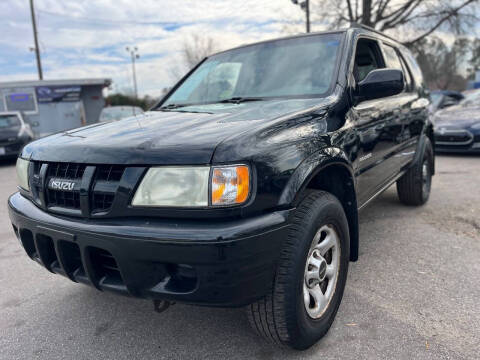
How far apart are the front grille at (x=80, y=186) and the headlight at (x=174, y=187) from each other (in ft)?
0.47

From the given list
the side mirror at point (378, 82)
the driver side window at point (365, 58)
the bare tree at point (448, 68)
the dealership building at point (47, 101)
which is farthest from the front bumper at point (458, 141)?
the bare tree at point (448, 68)

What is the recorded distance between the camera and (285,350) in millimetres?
2090

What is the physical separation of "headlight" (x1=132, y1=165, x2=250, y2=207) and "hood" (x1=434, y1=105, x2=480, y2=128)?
25.4ft

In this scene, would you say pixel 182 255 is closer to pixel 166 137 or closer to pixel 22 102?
pixel 166 137

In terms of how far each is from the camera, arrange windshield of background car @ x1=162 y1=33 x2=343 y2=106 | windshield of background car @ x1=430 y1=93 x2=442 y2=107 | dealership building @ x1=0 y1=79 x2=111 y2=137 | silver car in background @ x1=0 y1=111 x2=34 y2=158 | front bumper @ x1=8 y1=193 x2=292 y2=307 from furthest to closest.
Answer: dealership building @ x1=0 y1=79 x2=111 y2=137, windshield of background car @ x1=430 y1=93 x2=442 y2=107, silver car in background @ x1=0 y1=111 x2=34 y2=158, windshield of background car @ x1=162 y1=33 x2=343 y2=106, front bumper @ x1=8 y1=193 x2=292 y2=307

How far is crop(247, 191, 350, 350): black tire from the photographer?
1.77m

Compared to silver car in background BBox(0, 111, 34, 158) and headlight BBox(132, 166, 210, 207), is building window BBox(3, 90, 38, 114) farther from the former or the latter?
headlight BBox(132, 166, 210, 207)

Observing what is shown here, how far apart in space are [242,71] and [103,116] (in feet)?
38.6

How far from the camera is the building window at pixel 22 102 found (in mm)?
17773

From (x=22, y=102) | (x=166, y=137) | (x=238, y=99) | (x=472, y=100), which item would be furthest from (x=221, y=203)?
(x=22, y=102)

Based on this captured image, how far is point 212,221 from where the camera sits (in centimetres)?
162

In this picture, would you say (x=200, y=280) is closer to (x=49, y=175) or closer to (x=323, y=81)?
(x=49, y=175)

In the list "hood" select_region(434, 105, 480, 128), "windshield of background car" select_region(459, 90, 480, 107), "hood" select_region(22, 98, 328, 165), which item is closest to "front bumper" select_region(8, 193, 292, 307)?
"hood" select_region(22, 98, 328, 165)

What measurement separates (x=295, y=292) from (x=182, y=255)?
576 millimetres
